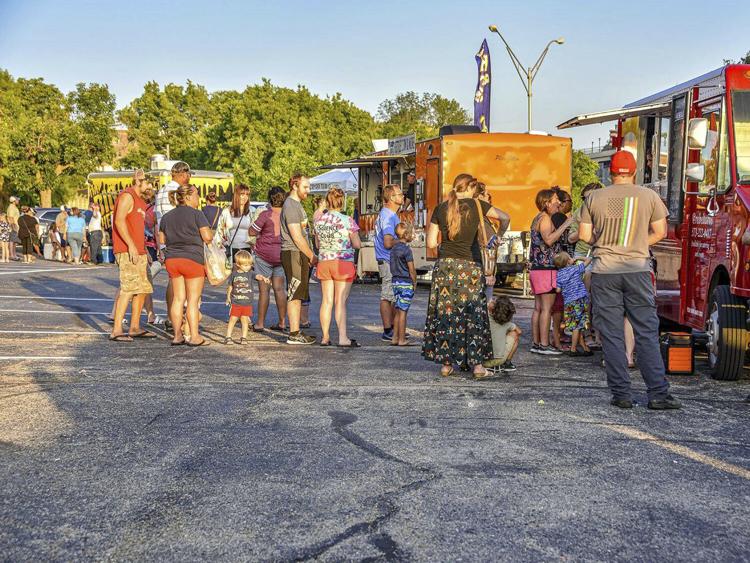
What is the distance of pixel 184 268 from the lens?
1008 centimetres

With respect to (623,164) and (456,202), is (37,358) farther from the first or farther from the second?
(623,164)

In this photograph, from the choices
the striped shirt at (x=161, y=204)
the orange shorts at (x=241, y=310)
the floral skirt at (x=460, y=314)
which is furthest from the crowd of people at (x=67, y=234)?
the floral skirt at (x=460, y=314)

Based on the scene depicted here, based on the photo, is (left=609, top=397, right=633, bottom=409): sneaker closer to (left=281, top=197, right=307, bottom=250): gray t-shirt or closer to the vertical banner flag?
(left=281, top=197, right=307, bottom=250): gray t-shirt

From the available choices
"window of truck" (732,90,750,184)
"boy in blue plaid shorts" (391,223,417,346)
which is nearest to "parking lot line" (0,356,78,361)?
"boy in blue plaid shorts" (391,223,417,346)

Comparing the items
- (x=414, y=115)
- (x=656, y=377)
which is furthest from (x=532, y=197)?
(x=414, y=115)

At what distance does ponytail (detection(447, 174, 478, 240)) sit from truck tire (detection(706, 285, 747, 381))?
236 centimetres

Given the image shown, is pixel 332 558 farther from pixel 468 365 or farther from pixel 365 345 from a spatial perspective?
pixel 365 345

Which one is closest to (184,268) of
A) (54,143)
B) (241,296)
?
(241,296)

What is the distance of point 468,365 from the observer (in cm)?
836

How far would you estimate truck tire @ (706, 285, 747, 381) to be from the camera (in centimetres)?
796

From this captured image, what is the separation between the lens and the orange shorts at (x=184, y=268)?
1008 centimetres

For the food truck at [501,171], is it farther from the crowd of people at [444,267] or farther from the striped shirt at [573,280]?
the striped shirt at [573,280]

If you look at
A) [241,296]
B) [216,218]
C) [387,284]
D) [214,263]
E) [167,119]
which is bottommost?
[241,296]

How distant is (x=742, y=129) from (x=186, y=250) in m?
5.68
